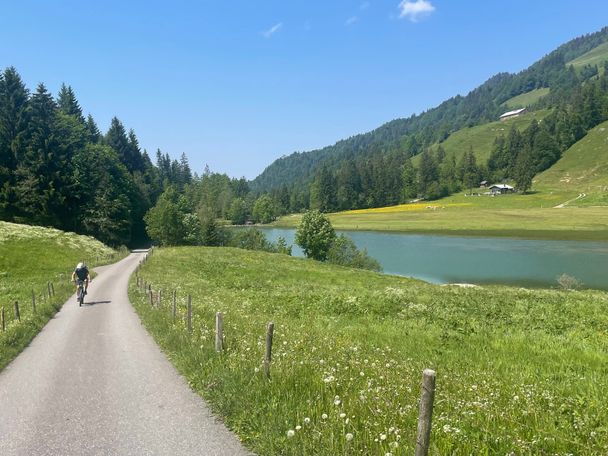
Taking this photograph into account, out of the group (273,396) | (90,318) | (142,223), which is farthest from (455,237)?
(273,396)

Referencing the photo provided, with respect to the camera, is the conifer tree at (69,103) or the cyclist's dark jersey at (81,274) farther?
the conifer tree at (69,103)

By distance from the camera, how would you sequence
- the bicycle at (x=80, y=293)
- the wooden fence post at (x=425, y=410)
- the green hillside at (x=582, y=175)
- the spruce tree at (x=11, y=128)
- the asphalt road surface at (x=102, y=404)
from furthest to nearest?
1. the green hillside at (x=582, y=175)
2. the spruce tree at (x=11, y=128)
3. the bicycle at (x=80, y=293)
4. the asphalt road surface at (x=102, y=404)
5. the wooden fence post at (x=425, y=410)

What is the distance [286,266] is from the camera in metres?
51.3

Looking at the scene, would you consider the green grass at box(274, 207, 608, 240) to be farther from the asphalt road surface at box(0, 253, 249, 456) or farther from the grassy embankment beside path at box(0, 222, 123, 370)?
the asphalt road surface at box(0, 253, 249, 456)

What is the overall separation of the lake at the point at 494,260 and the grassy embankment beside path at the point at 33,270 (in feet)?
142

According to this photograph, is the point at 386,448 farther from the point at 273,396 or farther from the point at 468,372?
the point at 468,372

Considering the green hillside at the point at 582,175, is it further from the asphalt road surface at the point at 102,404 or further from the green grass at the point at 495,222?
the asphalt road surface at the point at 102,404

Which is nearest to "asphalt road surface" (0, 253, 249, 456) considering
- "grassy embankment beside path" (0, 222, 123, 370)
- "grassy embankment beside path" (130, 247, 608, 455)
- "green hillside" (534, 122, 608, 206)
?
"grassy embankment beside path" (130, 247, 608, 455)

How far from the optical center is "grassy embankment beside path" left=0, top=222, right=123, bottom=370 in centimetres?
1793

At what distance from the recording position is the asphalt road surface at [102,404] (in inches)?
308

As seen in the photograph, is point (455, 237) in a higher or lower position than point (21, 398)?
lower

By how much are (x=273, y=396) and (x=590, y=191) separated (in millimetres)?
185243

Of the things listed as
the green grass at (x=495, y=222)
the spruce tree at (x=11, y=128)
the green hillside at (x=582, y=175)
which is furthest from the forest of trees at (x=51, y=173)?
the green hillside at (x=582, y=175)

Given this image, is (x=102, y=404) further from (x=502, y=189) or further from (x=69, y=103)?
(x=502, y=189)
